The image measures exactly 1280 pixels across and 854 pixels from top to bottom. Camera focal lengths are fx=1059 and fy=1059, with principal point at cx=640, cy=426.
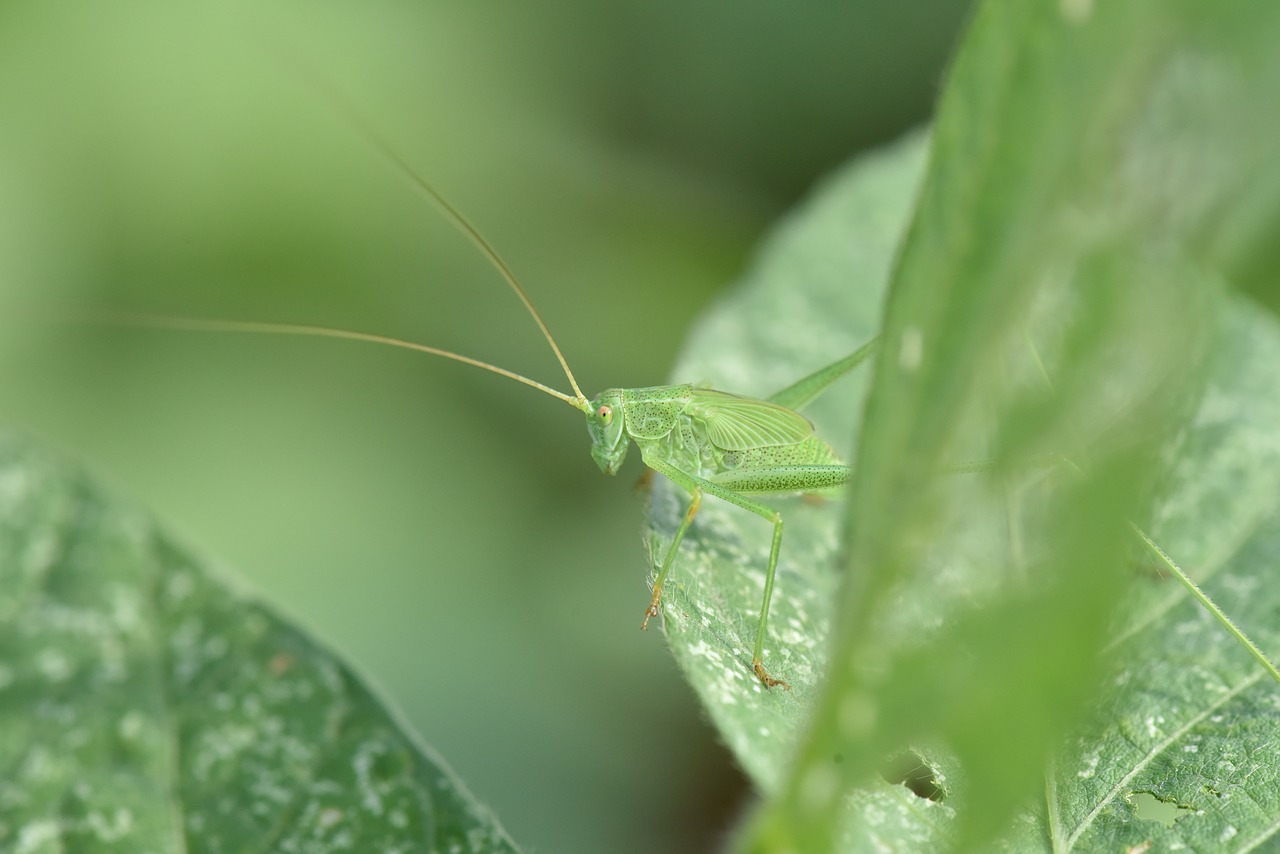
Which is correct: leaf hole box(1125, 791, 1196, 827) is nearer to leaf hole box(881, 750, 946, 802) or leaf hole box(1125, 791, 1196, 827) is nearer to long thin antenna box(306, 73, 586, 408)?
leaf hole box(881, 750, 946, 802)

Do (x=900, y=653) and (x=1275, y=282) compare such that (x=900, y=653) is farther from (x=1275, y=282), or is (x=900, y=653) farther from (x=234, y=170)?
(x=234, y=170)

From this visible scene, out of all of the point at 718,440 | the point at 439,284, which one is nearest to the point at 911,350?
the point at 718,440

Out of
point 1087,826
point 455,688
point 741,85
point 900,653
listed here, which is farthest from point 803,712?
point 741,85

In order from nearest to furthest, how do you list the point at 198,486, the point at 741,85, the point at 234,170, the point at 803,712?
the point at 803,712
the point at 198,486
the point at 234,170
the point at 741,85

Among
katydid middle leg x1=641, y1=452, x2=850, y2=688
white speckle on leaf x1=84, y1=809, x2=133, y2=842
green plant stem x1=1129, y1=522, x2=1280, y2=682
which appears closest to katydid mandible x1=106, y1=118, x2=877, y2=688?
katydid middle leg x1=641, y1=452, x2=850, y2=688

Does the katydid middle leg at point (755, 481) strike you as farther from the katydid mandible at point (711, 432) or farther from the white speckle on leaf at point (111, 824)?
the white speckle on leaf at point (111, 824)

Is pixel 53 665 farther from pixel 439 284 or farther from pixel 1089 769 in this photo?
pixel 439 284

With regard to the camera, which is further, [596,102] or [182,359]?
[596,102]
